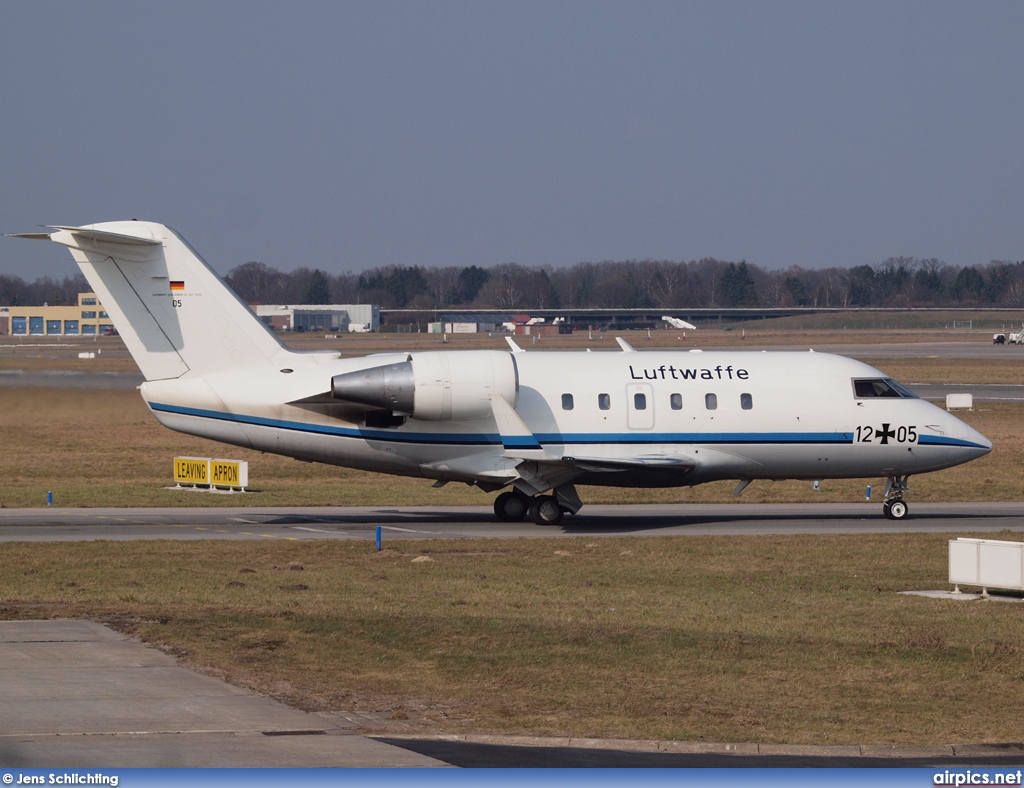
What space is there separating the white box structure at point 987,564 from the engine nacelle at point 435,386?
39.9 feet

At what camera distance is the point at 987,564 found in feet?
70.0

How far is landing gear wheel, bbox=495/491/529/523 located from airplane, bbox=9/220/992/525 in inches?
20.5

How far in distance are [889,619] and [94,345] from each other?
136017 mm

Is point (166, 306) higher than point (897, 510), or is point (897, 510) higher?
point (166, 306)

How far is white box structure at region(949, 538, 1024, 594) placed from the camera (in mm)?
21062

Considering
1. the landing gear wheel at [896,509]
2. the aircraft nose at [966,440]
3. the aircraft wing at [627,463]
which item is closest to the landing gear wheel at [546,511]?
the aircraft wing at [627,463]

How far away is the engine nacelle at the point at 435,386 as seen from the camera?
100 ft

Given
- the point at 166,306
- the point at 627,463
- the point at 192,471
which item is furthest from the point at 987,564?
the point at 192,471

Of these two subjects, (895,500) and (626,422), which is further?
(895,500)

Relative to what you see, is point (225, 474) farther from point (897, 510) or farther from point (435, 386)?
point (897, 510)

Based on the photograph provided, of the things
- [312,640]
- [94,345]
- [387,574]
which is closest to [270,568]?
[387,574]

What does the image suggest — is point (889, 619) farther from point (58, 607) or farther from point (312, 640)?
point (58, 607)

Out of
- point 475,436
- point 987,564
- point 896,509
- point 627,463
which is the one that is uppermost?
point 475,436

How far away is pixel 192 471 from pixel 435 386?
12.6m
